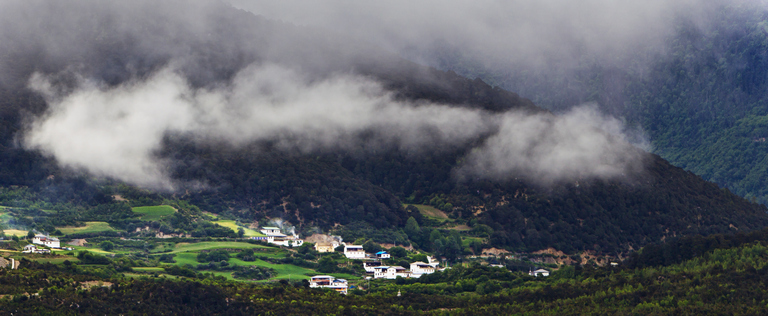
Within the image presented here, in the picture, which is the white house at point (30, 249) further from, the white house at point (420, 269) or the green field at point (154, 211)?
the white house at point (420, 269)

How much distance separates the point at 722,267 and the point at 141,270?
171 ft

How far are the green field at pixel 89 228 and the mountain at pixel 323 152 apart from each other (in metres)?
2.58

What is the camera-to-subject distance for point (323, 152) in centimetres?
15138

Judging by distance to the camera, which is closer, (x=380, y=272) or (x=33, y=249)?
(x=33, y=249)

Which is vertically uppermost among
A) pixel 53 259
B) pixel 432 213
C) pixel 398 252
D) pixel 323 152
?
pixel 323 152

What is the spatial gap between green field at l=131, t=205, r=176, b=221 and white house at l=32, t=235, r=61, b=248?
16.6 meters

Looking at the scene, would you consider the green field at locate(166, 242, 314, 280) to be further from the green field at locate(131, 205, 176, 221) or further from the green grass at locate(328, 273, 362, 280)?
the green field at locate(131, 205, 176, 221)

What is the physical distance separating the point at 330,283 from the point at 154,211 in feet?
119

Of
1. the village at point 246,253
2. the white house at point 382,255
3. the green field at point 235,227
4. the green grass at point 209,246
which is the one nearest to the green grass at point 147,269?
the village at point 246,253

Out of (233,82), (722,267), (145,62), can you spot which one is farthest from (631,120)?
(722,267)

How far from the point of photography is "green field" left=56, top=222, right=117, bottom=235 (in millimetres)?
118438

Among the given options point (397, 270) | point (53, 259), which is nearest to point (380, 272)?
point (397, 270)

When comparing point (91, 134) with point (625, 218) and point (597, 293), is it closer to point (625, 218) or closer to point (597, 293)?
point (625, 218)

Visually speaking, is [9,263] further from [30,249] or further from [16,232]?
[16,232]
